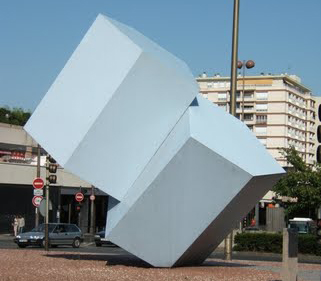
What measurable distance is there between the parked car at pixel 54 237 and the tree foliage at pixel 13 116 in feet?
175

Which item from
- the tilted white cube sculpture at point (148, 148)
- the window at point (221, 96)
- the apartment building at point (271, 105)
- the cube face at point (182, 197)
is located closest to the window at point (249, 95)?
the apartment building at point (271, 105)

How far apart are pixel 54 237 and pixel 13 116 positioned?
60.4 meters

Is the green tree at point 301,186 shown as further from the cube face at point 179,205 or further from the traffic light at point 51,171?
the cube face at point 179,205

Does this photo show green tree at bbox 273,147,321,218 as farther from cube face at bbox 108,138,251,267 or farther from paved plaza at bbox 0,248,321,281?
cube face at bbox 108,138,251,267

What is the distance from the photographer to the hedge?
34250 millimetres

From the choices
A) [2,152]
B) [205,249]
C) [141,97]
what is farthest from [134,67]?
[2,152]

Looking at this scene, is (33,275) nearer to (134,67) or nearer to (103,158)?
(103,158)

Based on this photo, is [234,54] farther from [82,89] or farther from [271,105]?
[271,105]

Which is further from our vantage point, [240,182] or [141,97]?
[141,97]

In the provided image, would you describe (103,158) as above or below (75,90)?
below

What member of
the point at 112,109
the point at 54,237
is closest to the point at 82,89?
the point at 112,109

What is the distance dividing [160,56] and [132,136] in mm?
2213

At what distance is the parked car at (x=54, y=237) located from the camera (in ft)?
116

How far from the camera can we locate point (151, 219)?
1764 cm
